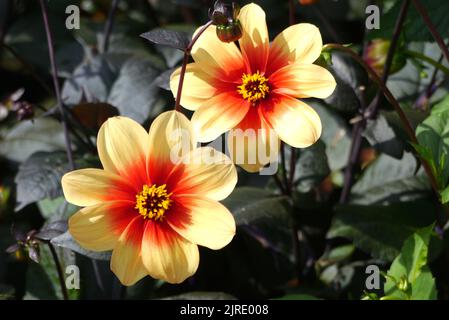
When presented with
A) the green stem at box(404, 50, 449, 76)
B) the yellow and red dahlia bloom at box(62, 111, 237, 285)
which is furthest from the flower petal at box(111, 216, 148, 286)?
the green stem at box(404, 50, 449, 76)

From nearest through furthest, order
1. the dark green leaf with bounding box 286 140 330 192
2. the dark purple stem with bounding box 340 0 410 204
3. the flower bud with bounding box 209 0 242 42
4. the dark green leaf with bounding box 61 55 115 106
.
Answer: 1. the flower bud with bounding box 209 0 242 42
2. the dark purple stem with bounding box 340 0 410 204
3. the dark green leaf with bounding box 286 140 330 192
4. the dark green leaf with bounding box 61 55 115 106

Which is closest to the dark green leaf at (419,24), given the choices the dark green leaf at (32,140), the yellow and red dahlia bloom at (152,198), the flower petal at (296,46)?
the flower petal at (296,46)

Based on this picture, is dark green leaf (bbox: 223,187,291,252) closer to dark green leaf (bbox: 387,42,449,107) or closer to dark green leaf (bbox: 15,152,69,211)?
dark green leaf (bbox: 15,152,69,211)

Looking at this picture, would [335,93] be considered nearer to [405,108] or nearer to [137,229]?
[405,108]

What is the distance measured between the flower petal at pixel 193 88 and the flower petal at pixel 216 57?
2 centimetres

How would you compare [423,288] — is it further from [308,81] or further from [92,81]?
[92,81]

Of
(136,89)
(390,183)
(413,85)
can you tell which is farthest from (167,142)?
(413,85)

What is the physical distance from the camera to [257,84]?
122 cm

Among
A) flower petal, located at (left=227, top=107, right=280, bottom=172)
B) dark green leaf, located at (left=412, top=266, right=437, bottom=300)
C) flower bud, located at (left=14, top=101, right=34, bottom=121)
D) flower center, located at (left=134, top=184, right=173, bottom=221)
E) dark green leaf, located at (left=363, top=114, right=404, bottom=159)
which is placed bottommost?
dark green leaf, located at (left=412, top=266, right=437, bottom=300)

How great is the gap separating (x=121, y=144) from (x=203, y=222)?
0.54 ft

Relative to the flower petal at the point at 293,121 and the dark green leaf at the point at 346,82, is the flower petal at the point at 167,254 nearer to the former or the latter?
the flower petal at the point at 293,121

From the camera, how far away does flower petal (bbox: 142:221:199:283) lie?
112 cm

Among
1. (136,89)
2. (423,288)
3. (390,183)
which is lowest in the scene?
(423,288)

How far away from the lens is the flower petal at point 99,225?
3.58ft
